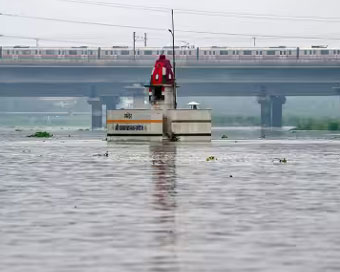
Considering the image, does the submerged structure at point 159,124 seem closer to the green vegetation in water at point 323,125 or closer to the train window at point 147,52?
the green vegetation in water at point 323,125

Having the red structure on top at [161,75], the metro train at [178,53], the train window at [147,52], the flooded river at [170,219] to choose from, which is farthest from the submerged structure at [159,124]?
the train window at [147,52]

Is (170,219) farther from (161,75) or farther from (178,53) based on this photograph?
(178,53)

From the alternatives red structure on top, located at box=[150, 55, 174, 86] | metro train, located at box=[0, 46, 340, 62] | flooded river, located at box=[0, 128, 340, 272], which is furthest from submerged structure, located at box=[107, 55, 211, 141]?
metro train, located at box=[0, 46, 340, 62]

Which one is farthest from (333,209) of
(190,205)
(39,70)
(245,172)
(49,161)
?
(39,70)

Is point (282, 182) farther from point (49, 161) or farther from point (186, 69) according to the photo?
point (186, 69)

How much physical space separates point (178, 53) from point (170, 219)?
178511 millimetres

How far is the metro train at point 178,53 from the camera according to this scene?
637 ft

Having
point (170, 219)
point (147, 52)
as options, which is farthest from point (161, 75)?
point (147, 52)

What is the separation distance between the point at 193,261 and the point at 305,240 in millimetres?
2980

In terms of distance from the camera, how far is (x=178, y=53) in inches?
7835

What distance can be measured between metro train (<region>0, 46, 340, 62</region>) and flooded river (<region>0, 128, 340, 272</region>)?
15639 centimetres

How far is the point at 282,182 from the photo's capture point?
1247 inches

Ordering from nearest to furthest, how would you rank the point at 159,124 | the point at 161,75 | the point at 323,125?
the point at 159,124
the point at 161,75
the point at 323,125

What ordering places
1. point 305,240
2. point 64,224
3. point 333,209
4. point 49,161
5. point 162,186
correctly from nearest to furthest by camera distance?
point 305,240 < point 64,224 < point 333,209 < point 162,186 < point 49,161
